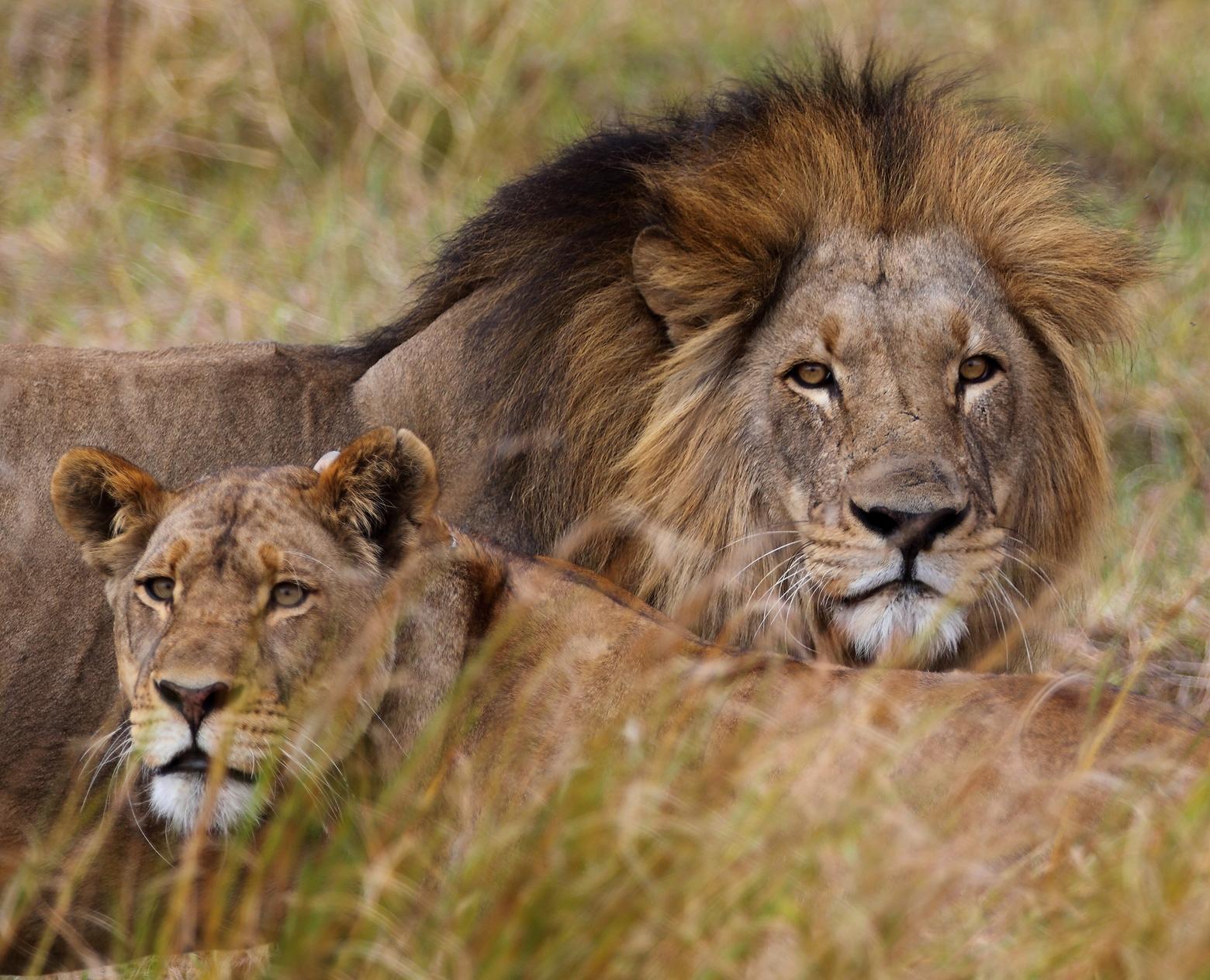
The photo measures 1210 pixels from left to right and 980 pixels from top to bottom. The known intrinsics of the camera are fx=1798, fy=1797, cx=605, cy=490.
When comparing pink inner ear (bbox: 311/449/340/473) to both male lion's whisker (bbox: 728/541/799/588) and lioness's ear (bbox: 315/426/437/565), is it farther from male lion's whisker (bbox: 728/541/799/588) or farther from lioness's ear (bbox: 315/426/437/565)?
male lion's whisker (bbox: 728/541/799/588)

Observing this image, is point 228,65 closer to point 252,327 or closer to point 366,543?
point 252,327

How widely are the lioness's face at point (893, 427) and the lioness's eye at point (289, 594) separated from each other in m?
1.06

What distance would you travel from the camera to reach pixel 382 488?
10.9ft

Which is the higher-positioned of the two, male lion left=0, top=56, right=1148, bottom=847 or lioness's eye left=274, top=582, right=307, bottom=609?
male lion left=0, top=56, right=1148, bottom=847

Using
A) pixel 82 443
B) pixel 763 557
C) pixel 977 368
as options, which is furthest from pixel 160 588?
pixel 977 368

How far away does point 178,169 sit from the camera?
7.95 m

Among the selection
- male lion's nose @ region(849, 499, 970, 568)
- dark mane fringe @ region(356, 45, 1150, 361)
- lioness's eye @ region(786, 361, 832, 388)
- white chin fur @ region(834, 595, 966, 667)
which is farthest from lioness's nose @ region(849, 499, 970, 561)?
dark mane fringe @ region(356, 45, 1150, 361)

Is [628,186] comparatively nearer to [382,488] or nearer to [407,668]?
[382,488]

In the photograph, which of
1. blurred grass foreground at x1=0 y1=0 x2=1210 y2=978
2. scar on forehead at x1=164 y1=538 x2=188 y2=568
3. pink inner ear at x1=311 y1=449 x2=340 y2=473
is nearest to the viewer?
blurred grass foreground at x1=0 y1=0 x2=1210 y2=978

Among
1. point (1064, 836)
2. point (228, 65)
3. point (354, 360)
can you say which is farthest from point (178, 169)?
point (1064, 836)

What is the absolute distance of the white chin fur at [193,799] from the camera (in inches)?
114

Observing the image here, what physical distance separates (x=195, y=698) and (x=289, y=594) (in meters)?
0.31

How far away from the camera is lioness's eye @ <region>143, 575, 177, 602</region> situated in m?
3.11

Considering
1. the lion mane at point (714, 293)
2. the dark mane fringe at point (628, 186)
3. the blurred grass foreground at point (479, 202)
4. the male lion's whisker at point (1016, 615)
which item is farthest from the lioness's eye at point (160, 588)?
the male lion's whisker at point (1016, 615)
